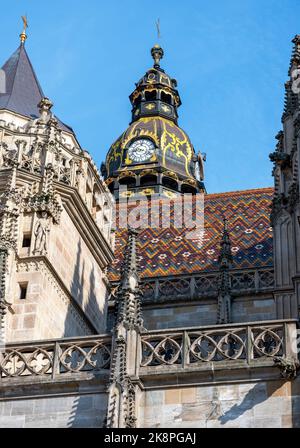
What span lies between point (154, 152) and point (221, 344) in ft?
66.9

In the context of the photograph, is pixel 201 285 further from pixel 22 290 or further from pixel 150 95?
pixel 150 95

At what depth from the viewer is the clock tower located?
105 ft

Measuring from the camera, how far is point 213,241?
958 inches

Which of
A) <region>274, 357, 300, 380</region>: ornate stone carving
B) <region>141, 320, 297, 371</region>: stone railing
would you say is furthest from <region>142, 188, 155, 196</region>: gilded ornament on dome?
<region>274, 357, 300, 380</region>: ornate stone carving

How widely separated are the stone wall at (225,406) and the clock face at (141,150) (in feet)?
68.0

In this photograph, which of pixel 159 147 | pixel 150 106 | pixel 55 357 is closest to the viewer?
pixel 55 357

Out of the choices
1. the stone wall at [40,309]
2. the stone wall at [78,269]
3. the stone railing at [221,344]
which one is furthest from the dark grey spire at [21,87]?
the stone railing at [221,344]

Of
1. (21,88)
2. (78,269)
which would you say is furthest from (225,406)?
(21,88)

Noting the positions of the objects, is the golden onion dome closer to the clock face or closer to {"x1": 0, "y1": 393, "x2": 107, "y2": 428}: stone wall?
the clock face

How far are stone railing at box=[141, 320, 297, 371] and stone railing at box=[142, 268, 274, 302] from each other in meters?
7.80

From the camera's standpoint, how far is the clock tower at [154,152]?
32000 mm

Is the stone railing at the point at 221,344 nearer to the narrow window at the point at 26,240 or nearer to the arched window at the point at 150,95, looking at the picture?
the narrow window at the point at 26,240

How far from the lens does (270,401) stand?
1213 centimetres
